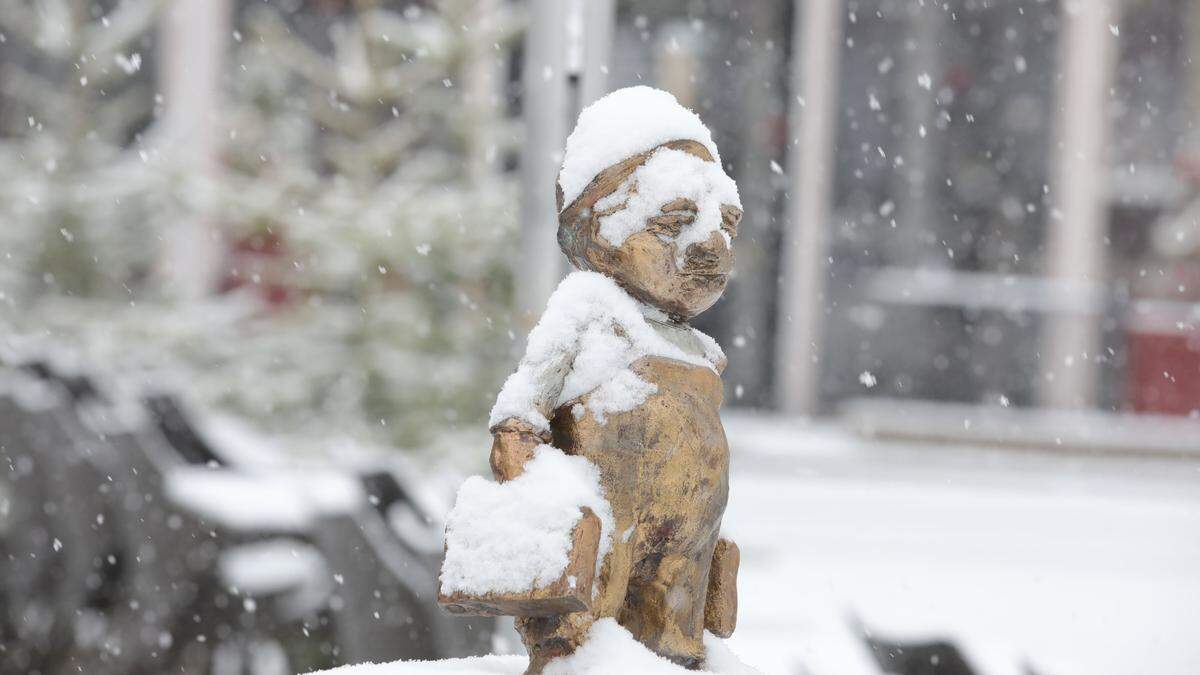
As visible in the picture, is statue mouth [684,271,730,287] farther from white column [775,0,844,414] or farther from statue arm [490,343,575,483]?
white column [775,0,844,414]

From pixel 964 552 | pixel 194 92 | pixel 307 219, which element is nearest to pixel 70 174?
pixel 307 219

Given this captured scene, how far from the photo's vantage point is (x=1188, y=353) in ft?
26.8

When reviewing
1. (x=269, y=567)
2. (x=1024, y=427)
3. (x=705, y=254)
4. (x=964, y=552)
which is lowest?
(x=1024, y=427)

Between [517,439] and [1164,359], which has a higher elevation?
[517,439]

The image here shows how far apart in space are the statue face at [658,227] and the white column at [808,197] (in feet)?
24.1

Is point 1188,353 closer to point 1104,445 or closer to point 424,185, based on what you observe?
point 1104,445

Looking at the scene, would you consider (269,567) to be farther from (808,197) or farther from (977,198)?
(977,198)

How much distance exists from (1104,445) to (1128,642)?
5.62m

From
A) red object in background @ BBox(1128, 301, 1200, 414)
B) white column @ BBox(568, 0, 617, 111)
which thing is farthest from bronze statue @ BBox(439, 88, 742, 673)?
red object in background @ BBox(1128, 301, 1200, 414)

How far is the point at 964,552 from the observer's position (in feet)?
15.2

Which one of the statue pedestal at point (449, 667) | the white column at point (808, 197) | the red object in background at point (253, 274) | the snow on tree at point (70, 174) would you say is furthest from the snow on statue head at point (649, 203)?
the white column at point (808, 197)

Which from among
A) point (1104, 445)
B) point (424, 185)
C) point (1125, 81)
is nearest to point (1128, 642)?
point (424, 185)

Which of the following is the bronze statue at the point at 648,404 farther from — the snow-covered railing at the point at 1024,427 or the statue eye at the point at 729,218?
the snow-covered railing at the point at 1024,427

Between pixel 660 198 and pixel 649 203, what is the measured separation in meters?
0.01
